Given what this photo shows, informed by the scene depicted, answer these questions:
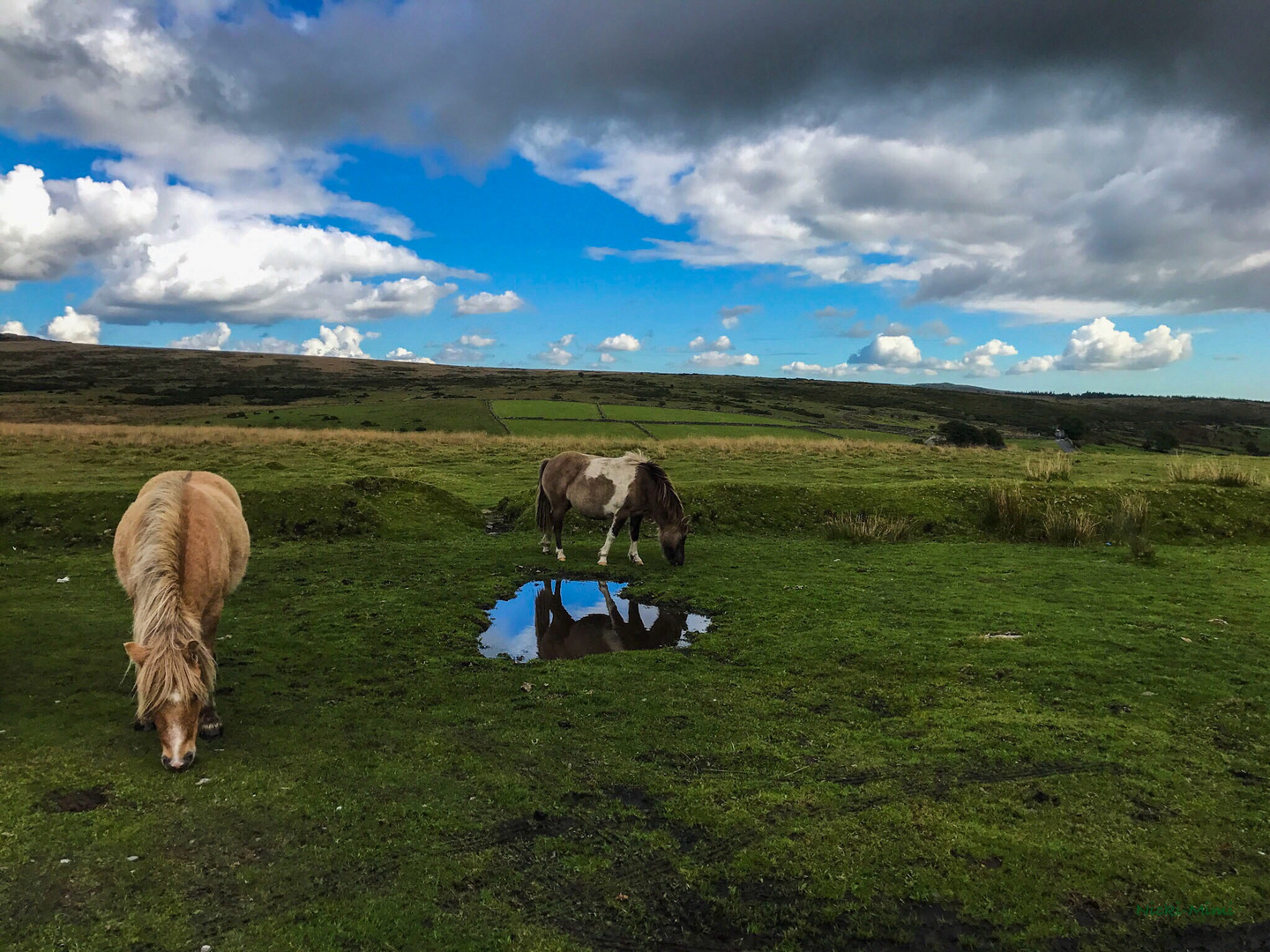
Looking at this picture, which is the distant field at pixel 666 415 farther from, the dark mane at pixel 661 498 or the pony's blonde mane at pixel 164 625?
the pony's blonde mane at pixel 164 625

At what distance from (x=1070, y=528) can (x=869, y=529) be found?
16.9ft

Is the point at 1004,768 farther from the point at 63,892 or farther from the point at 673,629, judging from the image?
the point at 63,892

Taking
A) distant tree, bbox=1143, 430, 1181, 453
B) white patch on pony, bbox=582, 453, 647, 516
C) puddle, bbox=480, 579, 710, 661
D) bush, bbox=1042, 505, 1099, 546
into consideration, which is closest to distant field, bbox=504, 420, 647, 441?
white patch on pony, bbox=582, 453, 647, 516

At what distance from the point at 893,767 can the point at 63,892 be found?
657cm

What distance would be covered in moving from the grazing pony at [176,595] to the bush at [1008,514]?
18.3 m

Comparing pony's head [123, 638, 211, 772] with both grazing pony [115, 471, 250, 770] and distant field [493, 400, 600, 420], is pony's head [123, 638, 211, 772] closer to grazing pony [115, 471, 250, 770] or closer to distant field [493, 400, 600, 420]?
grazing pony [115, 471, 250, 770]

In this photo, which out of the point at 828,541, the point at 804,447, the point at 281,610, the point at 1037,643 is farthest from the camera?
the point at 804,447

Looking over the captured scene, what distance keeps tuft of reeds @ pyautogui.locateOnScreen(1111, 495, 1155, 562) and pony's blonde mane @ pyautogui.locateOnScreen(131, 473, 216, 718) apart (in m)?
17.3

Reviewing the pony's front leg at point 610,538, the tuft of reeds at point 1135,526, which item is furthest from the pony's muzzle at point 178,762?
the tuft of reeds at point 1135,526

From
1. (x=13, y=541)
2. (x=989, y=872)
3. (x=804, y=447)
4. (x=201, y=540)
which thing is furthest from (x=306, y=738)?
(x=804, y=447)

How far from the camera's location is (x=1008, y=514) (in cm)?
1858

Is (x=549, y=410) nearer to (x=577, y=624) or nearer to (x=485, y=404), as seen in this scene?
(x=485, y=404)

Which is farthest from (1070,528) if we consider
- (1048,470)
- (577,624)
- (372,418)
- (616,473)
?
(372,418)

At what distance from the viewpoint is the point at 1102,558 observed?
49.8 ft
